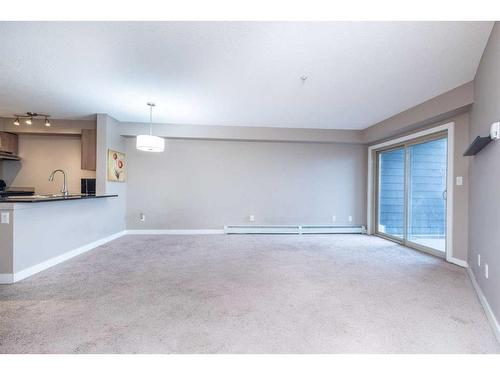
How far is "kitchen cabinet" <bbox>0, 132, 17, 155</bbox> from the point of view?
4902mm

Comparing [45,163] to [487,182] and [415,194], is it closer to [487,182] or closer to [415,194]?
[487,182]

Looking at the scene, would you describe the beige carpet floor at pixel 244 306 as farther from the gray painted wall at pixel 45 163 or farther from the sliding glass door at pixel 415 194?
the gray painted wall at pixel 45 163

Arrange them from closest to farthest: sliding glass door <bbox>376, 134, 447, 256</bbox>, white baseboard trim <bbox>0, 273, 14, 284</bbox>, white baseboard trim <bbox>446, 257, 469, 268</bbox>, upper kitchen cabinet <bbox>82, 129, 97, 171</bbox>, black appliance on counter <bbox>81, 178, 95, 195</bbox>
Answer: white baseboard trim <bbox>0, 273, 14, 284</bbox> → white baseboard trim <bbox>446, 257, 469, 268</bbox> → sliding glass door <bbox>376, 134, 447, 256</bbox> → upper kitchen cabinet <bbox>82, 129, 97, 171</bbox> → black appliance on counter <bbox>81, 178, 95, 195</bbox>

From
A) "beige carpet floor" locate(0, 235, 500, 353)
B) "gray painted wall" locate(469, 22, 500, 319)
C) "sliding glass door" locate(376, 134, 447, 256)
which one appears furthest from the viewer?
"sliding glass door" locate(376, 134, 447, 256)

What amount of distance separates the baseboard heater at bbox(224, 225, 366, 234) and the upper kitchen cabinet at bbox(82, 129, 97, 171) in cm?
314

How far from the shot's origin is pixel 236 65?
2.66 m

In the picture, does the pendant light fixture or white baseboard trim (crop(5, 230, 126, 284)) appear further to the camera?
the pendant light fixture

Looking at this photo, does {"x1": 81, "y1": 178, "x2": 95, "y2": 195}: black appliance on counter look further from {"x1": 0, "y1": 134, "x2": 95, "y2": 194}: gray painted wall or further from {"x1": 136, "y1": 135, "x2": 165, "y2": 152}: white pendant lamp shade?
{"x1": 136, "y1": 135, "x2": 165, "y2": 152}: white pendant lamp shade

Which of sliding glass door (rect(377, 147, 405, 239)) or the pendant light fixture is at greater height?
the pendant light fixture

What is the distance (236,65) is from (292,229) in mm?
4004

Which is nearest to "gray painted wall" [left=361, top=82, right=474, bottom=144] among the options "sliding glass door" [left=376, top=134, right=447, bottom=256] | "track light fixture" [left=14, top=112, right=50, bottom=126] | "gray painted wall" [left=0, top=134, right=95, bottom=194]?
"sliding glass door" [left=376, top=134, right=447, bottom=256]

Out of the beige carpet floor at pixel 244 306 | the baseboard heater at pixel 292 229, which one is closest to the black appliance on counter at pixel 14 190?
the beige carpet floor at pixel 244 306
